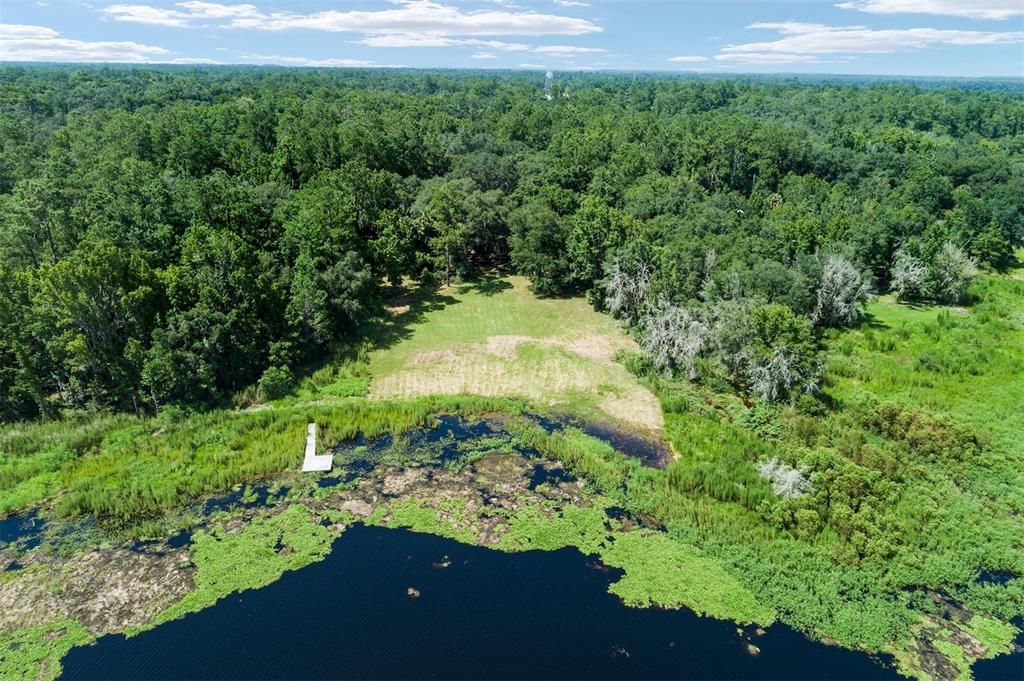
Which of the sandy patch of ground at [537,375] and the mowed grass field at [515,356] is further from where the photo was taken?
the mowed grass field at [515,356]

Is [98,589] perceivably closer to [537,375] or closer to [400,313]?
[537,375]

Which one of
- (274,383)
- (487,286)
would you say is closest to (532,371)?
(274,383)

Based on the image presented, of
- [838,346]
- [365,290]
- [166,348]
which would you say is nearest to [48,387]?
[166,348]

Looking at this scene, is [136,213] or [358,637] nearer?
[358,637]

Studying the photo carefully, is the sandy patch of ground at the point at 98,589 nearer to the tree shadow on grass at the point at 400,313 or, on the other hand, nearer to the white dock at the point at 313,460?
the white dock at the point at 313,460

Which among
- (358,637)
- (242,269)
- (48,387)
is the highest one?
(242,269)

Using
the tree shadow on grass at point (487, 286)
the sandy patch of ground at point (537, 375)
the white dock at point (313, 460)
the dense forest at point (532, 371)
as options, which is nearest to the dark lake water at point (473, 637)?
the dense forest at point (532, 371)

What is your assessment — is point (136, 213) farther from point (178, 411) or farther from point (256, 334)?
point (178, 411)
